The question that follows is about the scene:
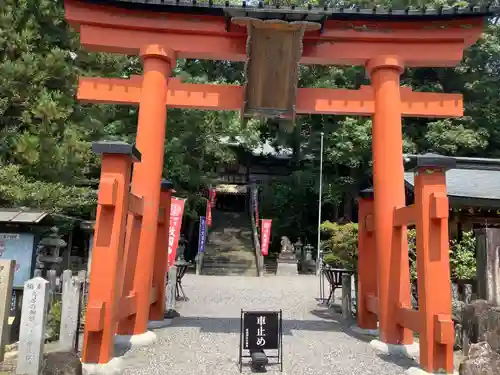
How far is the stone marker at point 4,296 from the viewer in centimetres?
604

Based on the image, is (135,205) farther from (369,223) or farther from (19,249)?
(19,249)

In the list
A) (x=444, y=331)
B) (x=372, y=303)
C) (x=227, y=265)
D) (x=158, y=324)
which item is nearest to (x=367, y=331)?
(x=372, y=303)

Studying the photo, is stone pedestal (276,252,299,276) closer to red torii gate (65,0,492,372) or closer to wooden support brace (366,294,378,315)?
red torii gate (65,0,492,372)

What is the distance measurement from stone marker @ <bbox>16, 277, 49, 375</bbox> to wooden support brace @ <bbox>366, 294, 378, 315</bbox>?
5432mm

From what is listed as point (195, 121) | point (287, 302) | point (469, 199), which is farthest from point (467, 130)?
point (287, 302)

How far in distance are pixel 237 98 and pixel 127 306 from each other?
4.02m

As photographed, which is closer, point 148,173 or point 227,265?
point 148,173

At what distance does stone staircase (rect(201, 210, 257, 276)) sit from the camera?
72.9 ft

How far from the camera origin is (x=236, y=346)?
7004mm

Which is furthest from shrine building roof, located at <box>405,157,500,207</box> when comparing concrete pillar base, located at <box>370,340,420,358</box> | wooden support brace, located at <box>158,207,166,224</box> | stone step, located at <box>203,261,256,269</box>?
stone step, located at <box>203,261,256,269</box>

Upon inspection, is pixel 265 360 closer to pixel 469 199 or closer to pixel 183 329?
pixel 183 329

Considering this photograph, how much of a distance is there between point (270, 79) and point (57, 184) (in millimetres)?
9396

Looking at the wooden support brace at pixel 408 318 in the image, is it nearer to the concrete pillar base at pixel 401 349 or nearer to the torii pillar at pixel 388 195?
the torii pillar at pixel 388 195

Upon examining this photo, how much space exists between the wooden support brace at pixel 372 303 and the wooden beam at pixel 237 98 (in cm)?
340
